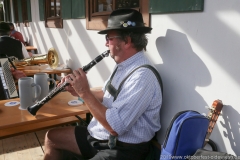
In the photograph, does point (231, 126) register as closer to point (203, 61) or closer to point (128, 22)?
point (203, 61)

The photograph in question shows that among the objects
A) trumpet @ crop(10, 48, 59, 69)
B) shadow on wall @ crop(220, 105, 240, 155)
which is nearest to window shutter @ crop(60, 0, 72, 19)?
trumpet @ crop(10, 48, 59, 69)

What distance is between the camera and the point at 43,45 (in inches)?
207

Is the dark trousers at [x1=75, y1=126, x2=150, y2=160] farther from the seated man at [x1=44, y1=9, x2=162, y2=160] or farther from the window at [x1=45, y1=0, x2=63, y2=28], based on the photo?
the window at [x1=45, y1=0, x2=63, y2=28]

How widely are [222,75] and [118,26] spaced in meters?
0.75

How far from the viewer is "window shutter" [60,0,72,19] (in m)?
3.34

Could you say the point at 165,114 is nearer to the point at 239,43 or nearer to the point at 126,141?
the point at 126,141

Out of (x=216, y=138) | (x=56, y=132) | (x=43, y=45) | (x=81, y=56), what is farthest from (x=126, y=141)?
(x=43, y=45)

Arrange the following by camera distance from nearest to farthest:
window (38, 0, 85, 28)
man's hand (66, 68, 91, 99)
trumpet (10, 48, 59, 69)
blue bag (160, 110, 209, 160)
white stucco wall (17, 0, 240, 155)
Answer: blue bag (160, 110, 209, 160), white stucco wall (17, 0, 240, 155), man's hand (66, 68, 91, 99), window (38, 0, 85, 28), trumpet (10, 48, 59, 69)

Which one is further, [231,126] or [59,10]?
[59,10]

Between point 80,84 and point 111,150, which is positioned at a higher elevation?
point 80,84

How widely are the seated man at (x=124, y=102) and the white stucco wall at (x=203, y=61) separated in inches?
6.5

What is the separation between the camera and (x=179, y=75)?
1.65 m

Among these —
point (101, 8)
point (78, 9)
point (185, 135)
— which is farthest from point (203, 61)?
point (78, 9)

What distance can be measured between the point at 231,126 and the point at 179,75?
47 centimetres
